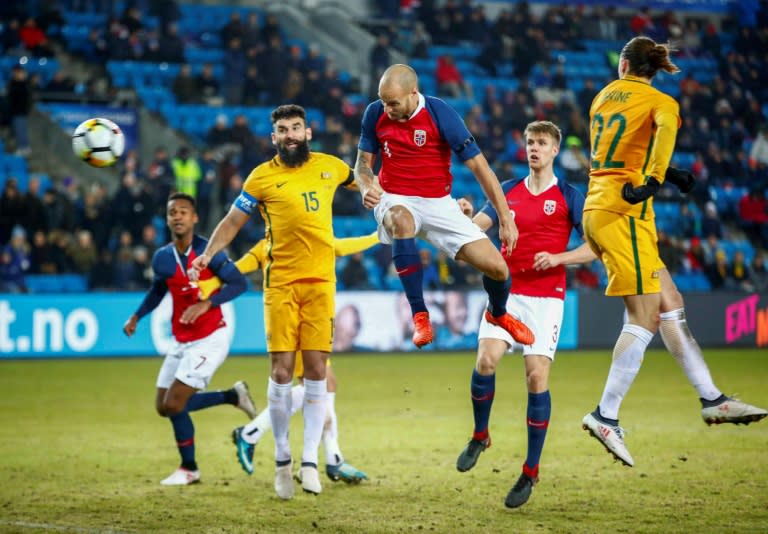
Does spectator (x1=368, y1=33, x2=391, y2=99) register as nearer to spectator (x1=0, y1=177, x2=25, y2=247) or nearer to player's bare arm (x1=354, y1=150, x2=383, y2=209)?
spectator (x1=0, y1=177, x2=25, y2=247)

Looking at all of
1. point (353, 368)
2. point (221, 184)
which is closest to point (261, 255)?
point (353, 368)

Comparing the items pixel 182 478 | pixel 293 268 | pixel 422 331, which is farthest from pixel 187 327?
pixel 422 331

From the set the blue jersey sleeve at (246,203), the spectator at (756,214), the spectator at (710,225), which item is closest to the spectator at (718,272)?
the spectator at (710,225)

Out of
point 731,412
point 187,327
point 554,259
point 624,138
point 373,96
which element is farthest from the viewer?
point 373,96

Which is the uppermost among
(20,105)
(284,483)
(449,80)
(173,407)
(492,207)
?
(449,80)

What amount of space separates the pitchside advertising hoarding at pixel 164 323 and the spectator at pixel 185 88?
19.4ft

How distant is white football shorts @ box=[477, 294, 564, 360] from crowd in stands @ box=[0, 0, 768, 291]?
11.5 m

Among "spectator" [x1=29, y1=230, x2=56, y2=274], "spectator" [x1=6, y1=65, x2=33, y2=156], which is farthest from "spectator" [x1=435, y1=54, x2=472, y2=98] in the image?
"spectator" [x1=29, y1=230, x2=56, y2=274]

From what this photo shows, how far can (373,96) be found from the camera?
81.5 feet

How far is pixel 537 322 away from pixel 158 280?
10.4ft

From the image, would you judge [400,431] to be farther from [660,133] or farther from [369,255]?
[369,255]

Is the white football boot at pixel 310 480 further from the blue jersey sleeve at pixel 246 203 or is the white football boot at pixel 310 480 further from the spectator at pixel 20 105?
the spectator at pixel 20 105

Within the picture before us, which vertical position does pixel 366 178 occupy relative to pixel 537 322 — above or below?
above

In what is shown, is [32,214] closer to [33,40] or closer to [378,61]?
[33,40]
